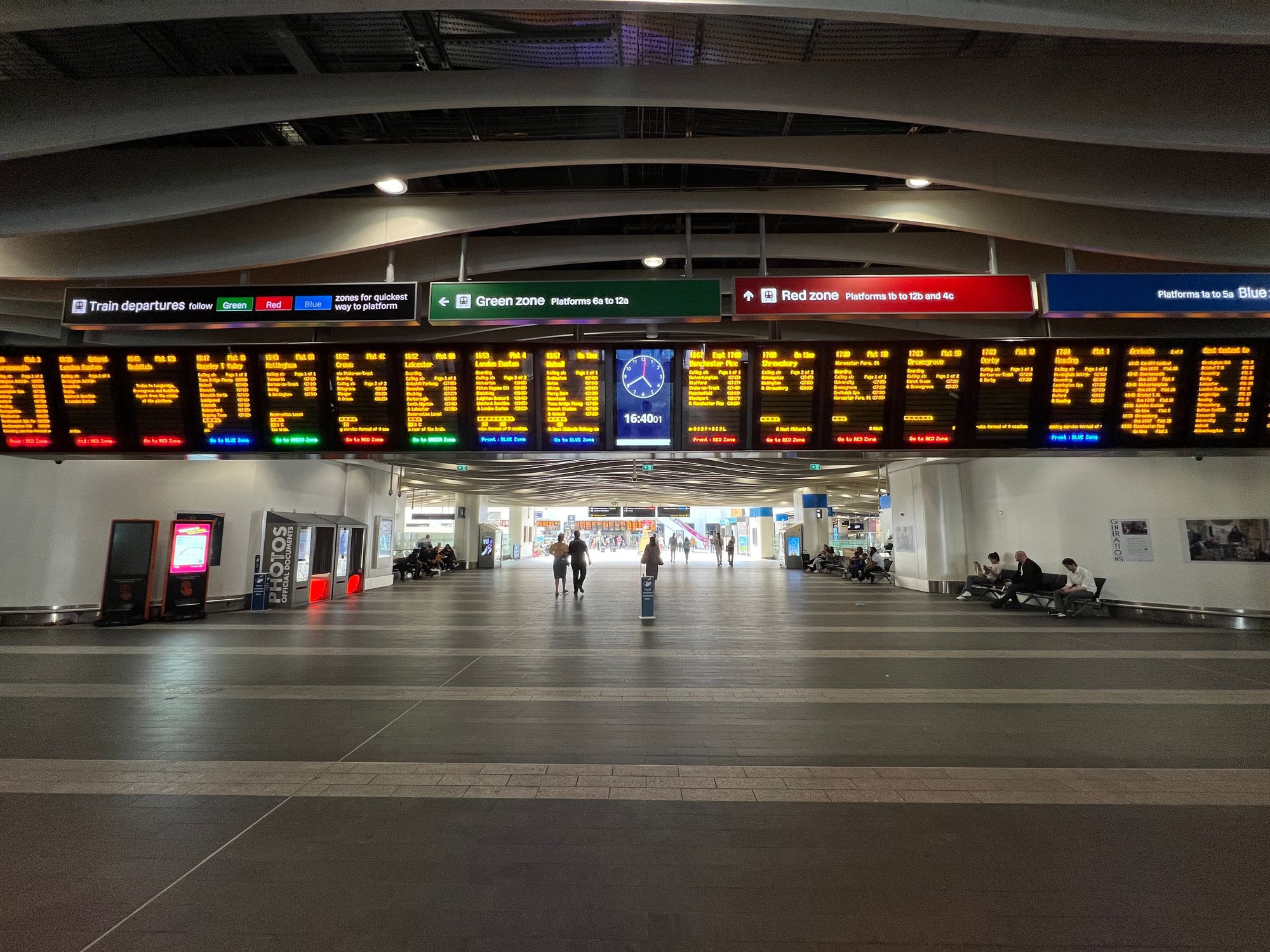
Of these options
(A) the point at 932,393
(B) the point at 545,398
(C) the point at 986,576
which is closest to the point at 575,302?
(B) the point at 545,398

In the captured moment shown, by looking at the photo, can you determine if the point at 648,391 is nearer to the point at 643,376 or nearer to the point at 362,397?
the point at 643,376

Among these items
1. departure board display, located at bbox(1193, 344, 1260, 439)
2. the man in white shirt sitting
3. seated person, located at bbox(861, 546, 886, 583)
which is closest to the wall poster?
the man in white shirt sitting

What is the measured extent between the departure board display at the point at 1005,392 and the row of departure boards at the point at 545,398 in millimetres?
17

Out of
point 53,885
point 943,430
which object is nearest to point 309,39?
point 53,885

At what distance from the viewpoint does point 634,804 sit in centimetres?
380

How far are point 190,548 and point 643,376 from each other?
467 inches

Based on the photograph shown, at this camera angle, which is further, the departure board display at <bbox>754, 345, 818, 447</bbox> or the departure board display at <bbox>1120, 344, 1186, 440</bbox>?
→ the departure board display at <bbox>754, 345, 818, 447</bbox>

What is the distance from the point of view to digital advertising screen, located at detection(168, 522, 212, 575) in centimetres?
1236

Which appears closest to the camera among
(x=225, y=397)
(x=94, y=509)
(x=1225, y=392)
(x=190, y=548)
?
(x=1225, y=392)

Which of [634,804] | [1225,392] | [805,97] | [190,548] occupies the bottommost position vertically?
[634,804]

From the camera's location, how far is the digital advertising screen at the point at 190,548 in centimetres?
1236

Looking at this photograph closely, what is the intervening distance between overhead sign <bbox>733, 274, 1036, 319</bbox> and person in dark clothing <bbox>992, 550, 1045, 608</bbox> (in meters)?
10.1

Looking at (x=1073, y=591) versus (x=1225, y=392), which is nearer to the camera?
(x=1225, y=392)

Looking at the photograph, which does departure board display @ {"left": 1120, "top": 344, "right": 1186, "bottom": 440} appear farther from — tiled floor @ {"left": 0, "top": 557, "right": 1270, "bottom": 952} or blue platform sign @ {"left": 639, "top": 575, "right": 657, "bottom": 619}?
blue platform sign @ {"left": 639, "top": 575, "right": 657, "bottom": 619}
